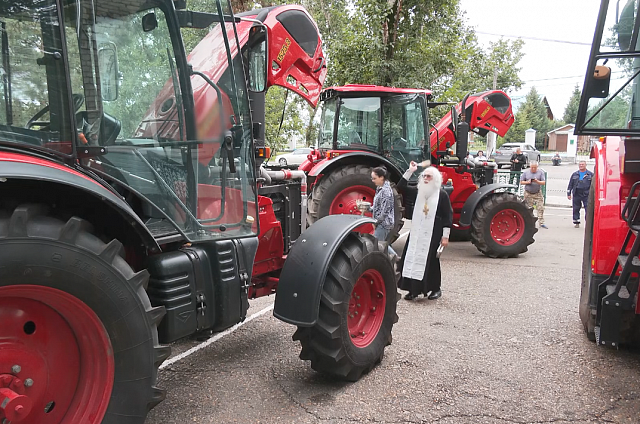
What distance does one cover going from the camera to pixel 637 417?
10.9 ft

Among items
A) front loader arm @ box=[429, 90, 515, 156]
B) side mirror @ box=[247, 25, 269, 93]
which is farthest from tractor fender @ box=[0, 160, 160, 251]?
front loader arm @ box=[429, 90, 515, 156]

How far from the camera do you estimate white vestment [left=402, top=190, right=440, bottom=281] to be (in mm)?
5887

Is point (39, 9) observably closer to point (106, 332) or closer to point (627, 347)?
point (106, 332)

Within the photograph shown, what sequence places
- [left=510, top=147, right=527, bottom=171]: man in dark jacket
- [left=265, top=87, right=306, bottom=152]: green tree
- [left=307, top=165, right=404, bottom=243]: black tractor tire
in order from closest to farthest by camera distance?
1. [left=307, top=165, right=404, bottom=243]: black tractor tire
2. [left=265, top=87, right=306, bottom=152]: green tree
3. [left=510, top=147, right=527, bottom=171]: man in dark jacket

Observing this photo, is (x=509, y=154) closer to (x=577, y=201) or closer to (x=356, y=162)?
(x=577, y=201)

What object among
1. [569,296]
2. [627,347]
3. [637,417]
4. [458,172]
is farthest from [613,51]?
[458,172]

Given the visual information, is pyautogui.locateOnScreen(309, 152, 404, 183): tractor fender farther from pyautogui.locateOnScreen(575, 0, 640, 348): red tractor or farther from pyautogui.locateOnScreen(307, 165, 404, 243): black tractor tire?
pyautogui.locateOnScreen(575, 0, 640, 348): red tractor

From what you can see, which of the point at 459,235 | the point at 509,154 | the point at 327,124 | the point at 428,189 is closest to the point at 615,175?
the point at 428,189

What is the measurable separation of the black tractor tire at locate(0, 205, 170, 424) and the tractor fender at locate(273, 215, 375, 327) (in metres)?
1.13

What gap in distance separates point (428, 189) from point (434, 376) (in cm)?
247

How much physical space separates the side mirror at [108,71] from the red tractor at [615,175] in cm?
287

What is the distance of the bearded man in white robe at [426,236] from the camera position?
5.88 meters

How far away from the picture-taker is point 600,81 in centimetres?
328

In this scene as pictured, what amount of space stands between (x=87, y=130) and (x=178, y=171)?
1.86 feet
